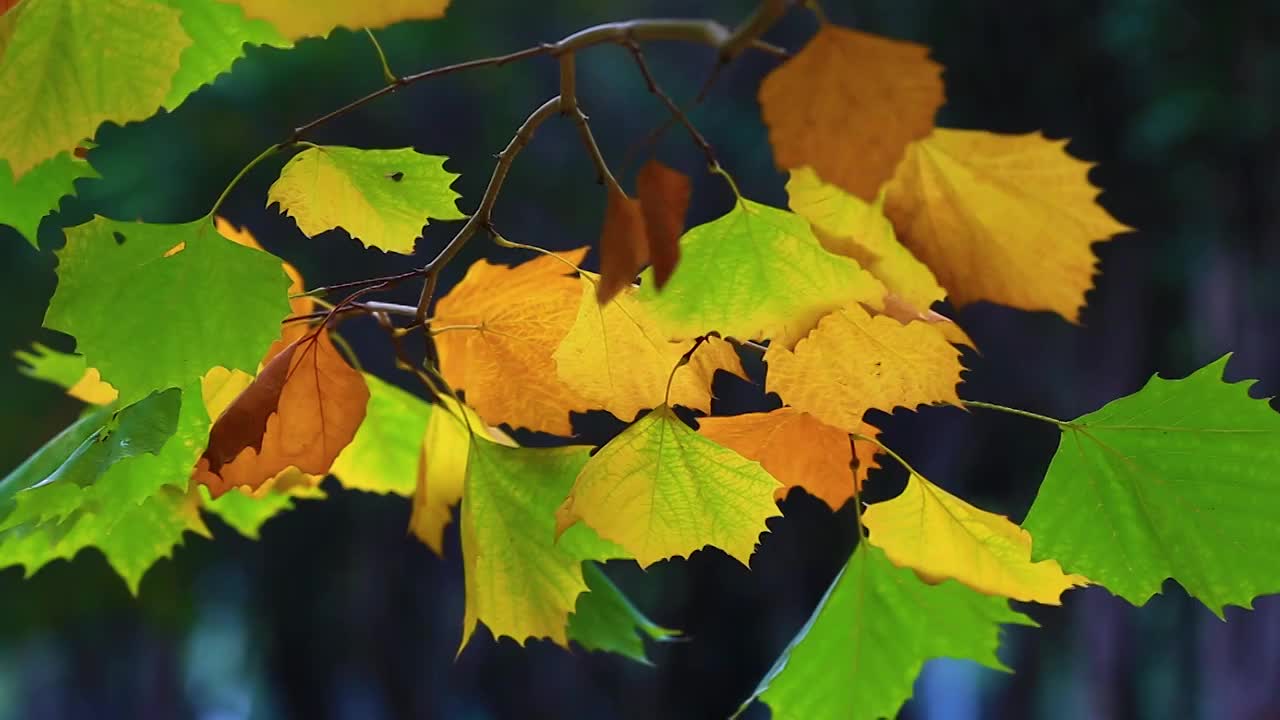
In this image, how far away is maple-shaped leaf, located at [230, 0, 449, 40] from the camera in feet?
0.61

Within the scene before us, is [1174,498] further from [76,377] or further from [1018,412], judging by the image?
[76,377]

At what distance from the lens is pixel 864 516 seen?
0.86ft

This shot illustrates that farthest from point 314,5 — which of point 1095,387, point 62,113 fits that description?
point 1095,387

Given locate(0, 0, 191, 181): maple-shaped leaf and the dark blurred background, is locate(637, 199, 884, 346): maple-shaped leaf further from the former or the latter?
the dark blurred background

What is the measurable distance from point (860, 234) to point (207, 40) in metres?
0.14

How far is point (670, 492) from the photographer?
9.8 inches

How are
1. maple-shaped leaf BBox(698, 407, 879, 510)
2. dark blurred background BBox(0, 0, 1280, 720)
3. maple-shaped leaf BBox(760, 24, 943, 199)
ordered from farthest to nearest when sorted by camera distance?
1. dark blurred background BBox(0, 0, 1280, 720)
2. maple-shaped leaf BBox(698, 407, 879, 510)
3. maple-shaped leaf BBox(760, 24, 943, 199)

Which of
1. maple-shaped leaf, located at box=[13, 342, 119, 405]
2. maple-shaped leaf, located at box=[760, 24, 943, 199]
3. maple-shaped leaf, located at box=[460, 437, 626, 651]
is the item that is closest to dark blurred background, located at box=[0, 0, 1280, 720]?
maple-shaped leaf, located at box=[13, 342, 119, 405]

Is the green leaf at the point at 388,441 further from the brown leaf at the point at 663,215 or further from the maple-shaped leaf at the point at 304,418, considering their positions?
the brown leaf at the point at 663,215

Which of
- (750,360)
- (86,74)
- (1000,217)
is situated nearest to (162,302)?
(86,74)

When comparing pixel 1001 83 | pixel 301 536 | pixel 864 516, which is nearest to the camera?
pixel 864 516

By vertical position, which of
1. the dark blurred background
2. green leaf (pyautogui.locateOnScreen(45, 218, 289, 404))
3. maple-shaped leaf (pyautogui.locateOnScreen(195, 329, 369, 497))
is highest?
green leaf (pyautogui.locateOnScreen(45, 218, 289, 404))

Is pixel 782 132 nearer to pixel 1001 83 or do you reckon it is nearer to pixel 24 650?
pixel 1001 83

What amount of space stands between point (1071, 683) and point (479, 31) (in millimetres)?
2972
